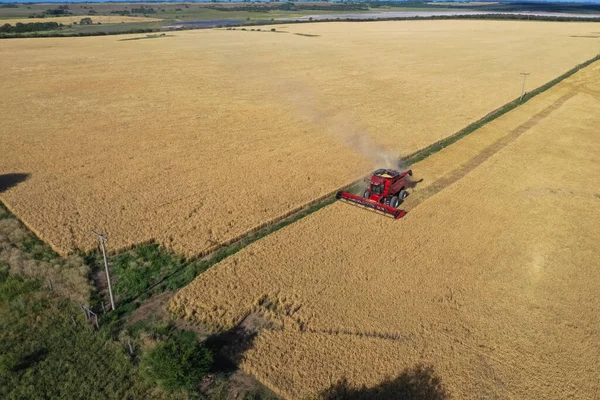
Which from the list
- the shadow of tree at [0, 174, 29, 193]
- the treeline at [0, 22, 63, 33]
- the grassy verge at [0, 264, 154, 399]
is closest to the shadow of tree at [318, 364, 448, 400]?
the grassy verge at [0, 264, 154, 399]

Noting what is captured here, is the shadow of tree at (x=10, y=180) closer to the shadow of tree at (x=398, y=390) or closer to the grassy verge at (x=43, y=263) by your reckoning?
the grassy verge at (x=43, y=263)

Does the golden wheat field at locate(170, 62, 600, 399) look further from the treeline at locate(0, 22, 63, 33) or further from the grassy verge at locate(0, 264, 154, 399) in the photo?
the treeline at locate(0, 22, 63, 33)

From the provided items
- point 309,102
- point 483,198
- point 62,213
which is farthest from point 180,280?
point 309,102

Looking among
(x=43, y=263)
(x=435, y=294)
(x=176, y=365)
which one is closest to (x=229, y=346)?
(x=176, y=365)

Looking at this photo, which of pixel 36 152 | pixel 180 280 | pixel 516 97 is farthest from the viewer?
pixel 516 97

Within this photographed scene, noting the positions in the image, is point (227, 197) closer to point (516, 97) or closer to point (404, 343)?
Result: point (404, 343)

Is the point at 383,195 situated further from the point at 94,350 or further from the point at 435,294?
the point at 94,350

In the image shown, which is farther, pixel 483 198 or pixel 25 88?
pixel 25 88
